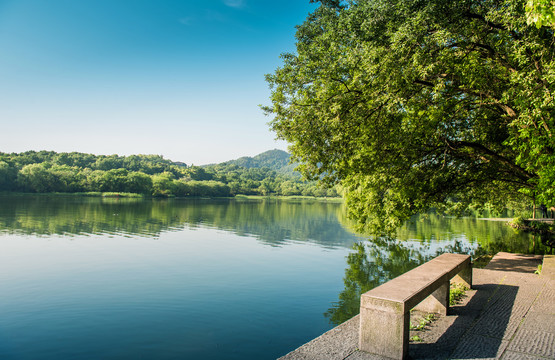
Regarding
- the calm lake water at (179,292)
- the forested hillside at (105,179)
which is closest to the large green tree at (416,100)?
the calm lake water at (179,292)

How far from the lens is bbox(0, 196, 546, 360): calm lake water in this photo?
7.84 metres

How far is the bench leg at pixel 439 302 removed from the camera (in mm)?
6352

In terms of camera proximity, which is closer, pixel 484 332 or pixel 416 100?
pixel 484 332

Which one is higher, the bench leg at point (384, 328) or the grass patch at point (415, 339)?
the bench leg at point (384, 328)

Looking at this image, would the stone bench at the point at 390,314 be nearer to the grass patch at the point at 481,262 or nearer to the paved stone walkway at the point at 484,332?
the paved stone walkway at the point at 484,332

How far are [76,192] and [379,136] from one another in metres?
121

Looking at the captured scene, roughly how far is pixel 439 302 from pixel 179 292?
8.55 m

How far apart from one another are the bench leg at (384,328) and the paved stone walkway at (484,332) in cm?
15

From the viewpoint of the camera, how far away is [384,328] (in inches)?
184

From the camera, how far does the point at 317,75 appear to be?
12.2 metres

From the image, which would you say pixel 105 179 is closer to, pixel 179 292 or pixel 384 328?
pixel 179 292

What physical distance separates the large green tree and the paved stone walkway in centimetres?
261

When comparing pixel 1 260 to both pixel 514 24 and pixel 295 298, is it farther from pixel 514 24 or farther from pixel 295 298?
pixel 514 24

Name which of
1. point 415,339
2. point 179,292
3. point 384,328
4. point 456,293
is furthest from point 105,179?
point 384,328
